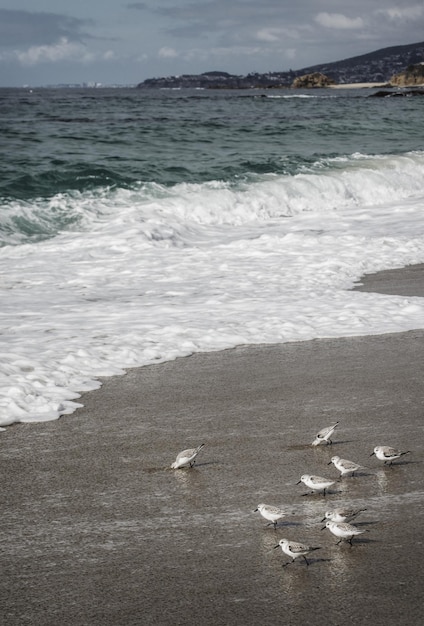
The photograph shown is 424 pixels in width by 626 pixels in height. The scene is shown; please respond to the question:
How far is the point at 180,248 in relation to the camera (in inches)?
484

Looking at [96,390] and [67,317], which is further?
[67,317]

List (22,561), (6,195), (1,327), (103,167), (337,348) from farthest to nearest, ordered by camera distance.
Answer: (103,167) < (6,195) < (1,327) < (337,348) < (22,561)

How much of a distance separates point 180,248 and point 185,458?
7.95 m

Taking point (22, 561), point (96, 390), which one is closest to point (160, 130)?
point (96, 390)

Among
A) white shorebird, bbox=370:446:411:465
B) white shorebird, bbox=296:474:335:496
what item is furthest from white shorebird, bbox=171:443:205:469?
white shorebird, bbox=370:446:411:465

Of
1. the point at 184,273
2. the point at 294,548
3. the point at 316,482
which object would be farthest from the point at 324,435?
the point at 184,273

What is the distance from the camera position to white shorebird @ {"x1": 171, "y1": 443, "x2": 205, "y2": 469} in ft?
14.9

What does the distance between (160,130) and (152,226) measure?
16815 millimetres

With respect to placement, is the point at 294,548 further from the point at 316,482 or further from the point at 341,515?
the point at 316,482

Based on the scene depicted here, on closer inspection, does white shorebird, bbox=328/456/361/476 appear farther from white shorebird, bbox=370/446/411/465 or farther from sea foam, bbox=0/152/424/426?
sea foam, bbox=0/152/424/426

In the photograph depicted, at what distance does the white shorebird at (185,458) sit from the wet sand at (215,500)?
6cm

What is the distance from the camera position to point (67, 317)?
26.4ft

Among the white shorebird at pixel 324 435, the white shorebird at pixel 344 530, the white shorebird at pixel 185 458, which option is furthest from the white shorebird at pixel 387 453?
the white shorebird at pixel 185 458

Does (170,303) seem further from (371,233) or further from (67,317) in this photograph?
(371,233)
